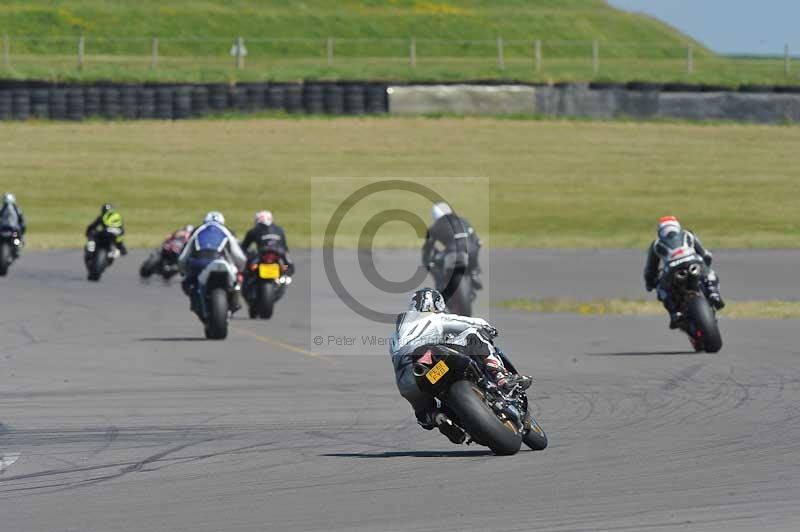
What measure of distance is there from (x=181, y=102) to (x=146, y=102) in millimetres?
974

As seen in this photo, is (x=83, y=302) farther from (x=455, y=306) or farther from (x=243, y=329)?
(x=455, y=306)

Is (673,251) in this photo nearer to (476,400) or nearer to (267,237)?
(267,237)

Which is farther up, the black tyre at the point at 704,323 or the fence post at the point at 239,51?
the fence post at the point at 239,51

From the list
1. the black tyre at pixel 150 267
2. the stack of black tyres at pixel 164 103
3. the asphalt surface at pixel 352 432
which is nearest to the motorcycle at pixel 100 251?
the black tyre at pixel 150 267

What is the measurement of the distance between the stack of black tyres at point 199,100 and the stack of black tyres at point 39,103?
4058 mm

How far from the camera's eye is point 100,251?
2700cm

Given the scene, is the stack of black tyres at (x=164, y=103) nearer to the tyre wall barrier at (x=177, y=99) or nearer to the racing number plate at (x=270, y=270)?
the tyre wall barrier at (x=177, y=99)

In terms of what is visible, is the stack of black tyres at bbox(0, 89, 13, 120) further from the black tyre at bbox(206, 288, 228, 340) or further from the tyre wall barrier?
the black tyre at bbox(206, 288, 228, 340)

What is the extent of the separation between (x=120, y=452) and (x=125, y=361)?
589 centimetres

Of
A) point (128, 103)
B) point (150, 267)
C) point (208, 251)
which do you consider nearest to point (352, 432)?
point (208, 251)

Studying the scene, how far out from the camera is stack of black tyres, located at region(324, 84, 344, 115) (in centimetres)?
4616

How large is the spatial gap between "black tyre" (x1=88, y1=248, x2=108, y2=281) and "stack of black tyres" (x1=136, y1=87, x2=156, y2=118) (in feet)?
60.5

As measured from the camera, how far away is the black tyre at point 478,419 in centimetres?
990

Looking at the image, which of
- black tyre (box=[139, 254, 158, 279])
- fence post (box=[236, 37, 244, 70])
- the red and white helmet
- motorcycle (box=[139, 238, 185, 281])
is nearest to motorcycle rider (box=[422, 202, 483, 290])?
the red and white helmet
